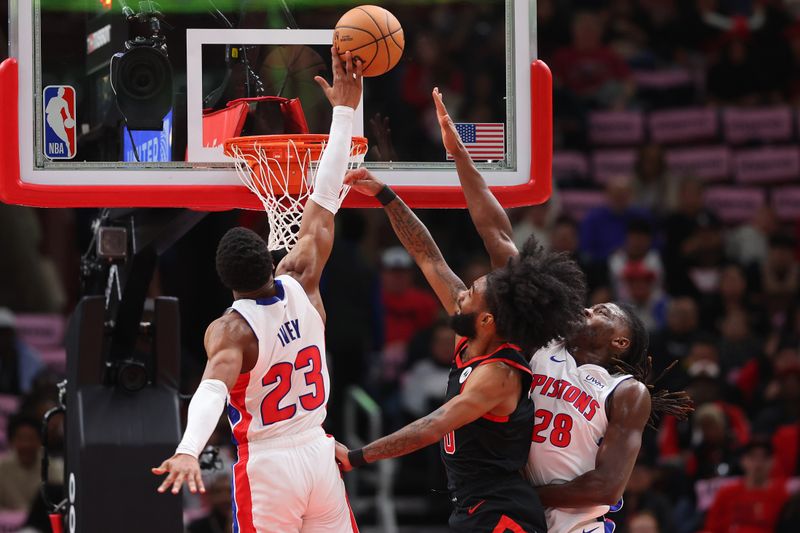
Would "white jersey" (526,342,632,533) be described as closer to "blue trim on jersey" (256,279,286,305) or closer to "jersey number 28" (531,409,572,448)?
"jersey number 28" (531,409,572,448)

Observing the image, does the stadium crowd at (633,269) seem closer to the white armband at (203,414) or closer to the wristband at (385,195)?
the wristband at (385,195)

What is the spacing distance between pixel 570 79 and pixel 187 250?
4782mm

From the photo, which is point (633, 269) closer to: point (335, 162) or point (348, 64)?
point (348, 64)

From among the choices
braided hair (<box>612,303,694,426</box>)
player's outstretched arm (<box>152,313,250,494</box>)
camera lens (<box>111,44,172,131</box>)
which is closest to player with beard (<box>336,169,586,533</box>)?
braided hair (<box>612,303,694,426</box>)

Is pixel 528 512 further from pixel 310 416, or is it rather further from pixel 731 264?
pixel 731 264

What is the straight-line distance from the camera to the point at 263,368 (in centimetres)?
584

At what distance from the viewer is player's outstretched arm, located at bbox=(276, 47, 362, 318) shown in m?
6.18

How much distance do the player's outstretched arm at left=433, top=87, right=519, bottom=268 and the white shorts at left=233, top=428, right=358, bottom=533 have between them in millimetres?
1162

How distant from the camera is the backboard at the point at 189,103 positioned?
261 inches

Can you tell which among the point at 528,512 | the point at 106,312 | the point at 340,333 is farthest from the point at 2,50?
the point at 528,512

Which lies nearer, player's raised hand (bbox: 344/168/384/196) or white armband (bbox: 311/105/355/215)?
white armband (bbox: 311/105/355/215)

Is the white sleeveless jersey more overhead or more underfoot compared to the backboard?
more underfoot

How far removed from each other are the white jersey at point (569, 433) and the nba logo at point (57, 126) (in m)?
2.40

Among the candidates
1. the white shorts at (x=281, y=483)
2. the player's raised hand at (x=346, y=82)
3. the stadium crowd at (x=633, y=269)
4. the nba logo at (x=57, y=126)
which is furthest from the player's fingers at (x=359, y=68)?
the white shorts at (x=281, y=483)
